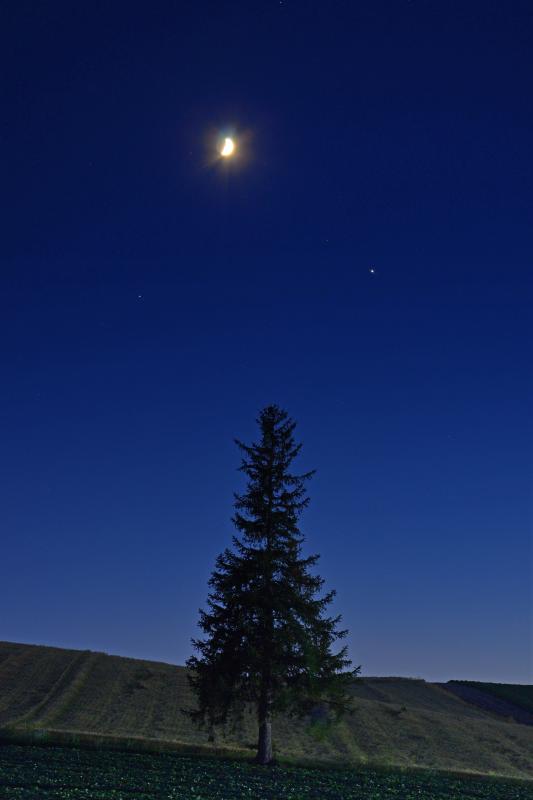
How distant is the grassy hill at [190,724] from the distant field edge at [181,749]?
3.29 feet

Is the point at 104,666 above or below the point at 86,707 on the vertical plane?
above

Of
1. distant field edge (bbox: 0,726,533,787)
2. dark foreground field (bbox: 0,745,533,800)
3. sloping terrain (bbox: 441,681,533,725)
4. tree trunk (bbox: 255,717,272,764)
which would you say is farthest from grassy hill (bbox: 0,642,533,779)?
dark foreground field (bbox: 0,745,533,800)

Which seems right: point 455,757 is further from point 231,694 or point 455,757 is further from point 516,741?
point 231,694

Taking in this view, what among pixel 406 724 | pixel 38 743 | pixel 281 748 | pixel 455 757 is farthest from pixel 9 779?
pixel 406 724

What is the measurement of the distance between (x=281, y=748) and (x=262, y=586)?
11.0 meters

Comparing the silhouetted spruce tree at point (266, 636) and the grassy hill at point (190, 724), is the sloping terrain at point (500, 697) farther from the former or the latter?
the silhouetted spruce tree at point (266, 636)

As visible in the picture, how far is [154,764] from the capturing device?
35438mm

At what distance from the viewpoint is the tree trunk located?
3919 centimetres

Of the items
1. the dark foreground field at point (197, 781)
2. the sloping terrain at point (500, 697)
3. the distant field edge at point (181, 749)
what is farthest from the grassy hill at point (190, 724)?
the dark foreground field at point (197, 781)

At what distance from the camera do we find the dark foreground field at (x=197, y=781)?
27.2 m

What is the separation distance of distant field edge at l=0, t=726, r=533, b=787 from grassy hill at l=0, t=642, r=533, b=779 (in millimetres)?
1002

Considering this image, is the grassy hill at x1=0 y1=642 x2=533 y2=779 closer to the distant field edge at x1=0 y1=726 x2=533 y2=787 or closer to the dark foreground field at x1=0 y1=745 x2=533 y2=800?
the distant field edge at x1=0 y1=726 x2=533 y2=787

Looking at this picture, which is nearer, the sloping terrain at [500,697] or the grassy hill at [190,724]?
the grassy hill at [190,724]

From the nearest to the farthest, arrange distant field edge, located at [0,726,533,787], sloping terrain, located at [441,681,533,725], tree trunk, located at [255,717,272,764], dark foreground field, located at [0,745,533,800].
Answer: dark foreground field, located at [0,745,533,800] < tree trunk, located at [255,717,272,764] < distant field edge, located at [0,726,533,787] < sloping terrain, located at [441,681,533,725]
